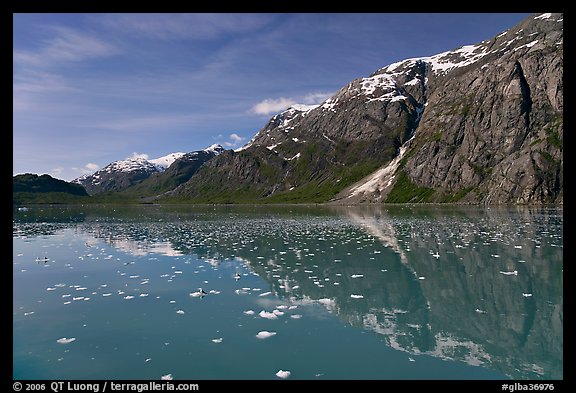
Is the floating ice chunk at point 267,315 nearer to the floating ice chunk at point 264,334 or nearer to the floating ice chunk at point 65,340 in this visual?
the floating ice chunk at point 264,334

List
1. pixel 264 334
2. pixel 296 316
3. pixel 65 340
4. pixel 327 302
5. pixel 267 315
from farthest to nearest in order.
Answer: pixel 327 302, pixel 267 315, pixel 296 316, pixel 264 334, pixel 65 340

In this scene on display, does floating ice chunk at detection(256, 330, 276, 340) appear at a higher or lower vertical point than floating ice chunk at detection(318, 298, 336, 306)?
higher

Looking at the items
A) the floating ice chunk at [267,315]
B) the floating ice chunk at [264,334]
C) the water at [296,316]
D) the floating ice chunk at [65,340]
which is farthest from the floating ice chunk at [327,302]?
the floating ice chunk at [65,340]

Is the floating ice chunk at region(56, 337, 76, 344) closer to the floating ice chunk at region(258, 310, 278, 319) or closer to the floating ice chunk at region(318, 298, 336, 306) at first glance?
the floating ice chunk at region(258, 310, 278, 319)

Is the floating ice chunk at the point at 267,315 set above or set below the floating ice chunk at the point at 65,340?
above

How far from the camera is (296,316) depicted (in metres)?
18.6

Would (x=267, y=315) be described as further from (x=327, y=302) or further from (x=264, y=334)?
(x=327, y=302)

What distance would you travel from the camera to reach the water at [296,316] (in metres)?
13.4

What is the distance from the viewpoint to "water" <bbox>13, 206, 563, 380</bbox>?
43.8 feet

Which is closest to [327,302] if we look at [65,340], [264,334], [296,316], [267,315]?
[296,316]

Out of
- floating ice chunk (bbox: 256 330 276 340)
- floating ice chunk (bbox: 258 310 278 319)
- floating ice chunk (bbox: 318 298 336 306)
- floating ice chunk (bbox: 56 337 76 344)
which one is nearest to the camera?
floating ice chunk (bbox: 56 337 76 344)

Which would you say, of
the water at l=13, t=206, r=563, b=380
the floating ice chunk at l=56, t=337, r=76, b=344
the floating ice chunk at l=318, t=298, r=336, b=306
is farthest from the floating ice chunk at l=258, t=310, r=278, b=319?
the floating ice chunk at l=56, t=337, r=76, b=344
